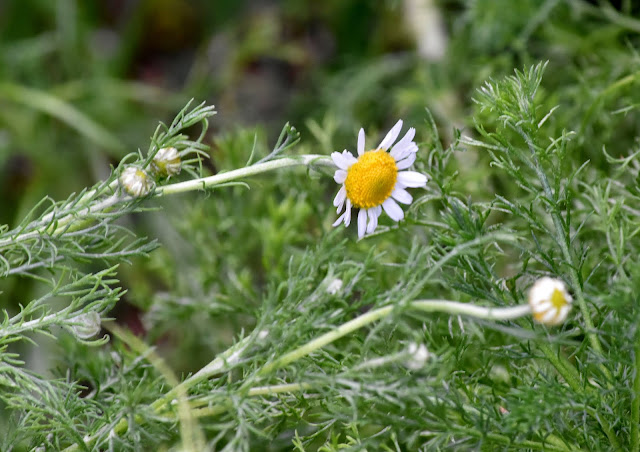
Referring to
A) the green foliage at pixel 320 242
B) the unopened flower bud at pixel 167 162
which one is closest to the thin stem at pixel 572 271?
the green foliage at pixel 320 242

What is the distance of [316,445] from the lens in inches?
27.2

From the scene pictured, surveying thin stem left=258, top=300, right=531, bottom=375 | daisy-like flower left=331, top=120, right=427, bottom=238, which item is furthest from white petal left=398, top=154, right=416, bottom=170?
thin stem left=258, top=300, right=531, bottom=375

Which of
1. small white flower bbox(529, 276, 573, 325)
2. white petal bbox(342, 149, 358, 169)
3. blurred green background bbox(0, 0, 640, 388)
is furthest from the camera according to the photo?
blurred green background bbox(0, 0, 640, 388)

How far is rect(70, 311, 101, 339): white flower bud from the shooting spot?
485 millimetres

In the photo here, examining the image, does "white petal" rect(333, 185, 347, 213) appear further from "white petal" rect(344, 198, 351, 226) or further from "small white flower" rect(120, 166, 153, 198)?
"small white flower" rect(120, 166, 153, 198)

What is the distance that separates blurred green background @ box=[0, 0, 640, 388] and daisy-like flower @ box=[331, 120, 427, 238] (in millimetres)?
185

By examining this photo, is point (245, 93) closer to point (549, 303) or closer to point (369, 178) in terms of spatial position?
point (369, 178)

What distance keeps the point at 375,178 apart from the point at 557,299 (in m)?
0.16

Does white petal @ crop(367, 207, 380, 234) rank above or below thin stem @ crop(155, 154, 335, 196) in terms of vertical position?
below

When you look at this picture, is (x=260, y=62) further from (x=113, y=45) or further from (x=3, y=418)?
(x=3, y=418)

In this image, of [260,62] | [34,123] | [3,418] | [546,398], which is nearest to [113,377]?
[3,418]

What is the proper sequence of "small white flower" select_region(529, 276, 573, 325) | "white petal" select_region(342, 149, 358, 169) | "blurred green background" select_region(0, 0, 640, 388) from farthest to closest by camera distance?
"blurred green background" select_region(0, 0, 640, 388)
"white petal" select_region(342, 149, 358, 169)
"small white flower" select_region(529, 276, 573, 325)

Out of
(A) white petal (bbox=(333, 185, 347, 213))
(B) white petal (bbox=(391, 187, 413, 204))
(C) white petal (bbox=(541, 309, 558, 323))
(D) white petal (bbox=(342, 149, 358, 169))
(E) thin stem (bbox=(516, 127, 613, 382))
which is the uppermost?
(D) white petal (bbox=(342, 149, 358, 169))

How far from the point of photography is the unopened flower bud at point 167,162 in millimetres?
481
